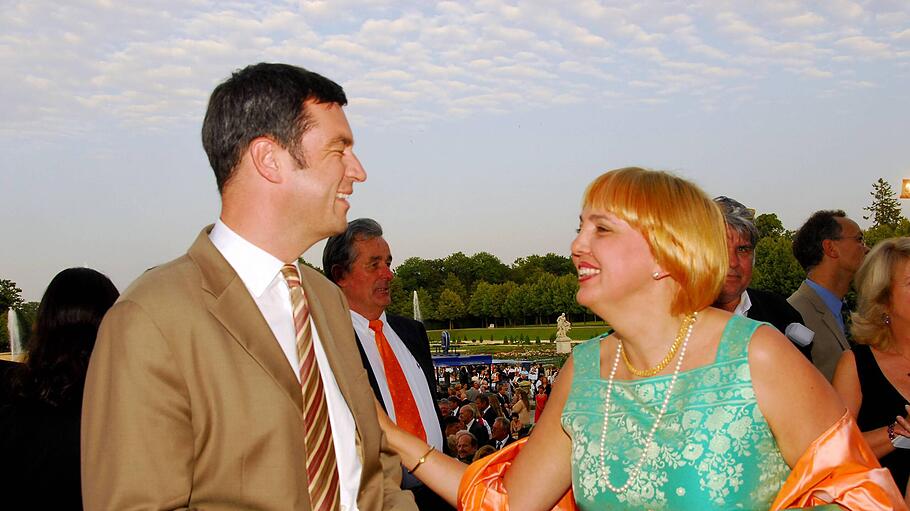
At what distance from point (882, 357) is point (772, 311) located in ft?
2.89

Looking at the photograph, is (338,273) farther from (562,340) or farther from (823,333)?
(562,340)

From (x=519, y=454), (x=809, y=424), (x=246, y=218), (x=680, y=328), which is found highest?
(x=246, y=218)

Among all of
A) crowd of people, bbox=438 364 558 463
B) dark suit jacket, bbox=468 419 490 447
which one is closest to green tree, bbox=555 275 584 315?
crowd of people, bbox=438 364 558 463

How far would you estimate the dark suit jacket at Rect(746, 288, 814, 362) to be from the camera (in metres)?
5.25

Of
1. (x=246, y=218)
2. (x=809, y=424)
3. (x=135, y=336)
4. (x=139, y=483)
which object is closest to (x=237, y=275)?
(x=246, y=218)

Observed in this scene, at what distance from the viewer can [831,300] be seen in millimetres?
6539

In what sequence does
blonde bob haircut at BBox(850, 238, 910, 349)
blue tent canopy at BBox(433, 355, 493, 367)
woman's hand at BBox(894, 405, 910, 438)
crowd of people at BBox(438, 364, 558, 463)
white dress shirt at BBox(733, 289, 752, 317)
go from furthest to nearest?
blue tent canopy at BBox(433, 355, 493, 367)
crowd of people at BBox(438, 364, 558, 463)
white dress shirt at BBox(733, 289, 752, 317)
blonde bob haircut at BBox(850, 238, 910, 349)
woman's hand at BBox(894, 405, 910, 438)

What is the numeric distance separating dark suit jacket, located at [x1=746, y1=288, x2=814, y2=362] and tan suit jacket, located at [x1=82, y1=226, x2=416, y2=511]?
3.86m

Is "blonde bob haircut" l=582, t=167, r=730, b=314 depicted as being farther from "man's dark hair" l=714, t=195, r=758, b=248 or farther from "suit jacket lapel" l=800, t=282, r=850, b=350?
"suit jacket lapel" l=800, t=282, r=850, b=350

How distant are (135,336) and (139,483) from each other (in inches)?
14.8

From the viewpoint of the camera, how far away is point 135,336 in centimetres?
206

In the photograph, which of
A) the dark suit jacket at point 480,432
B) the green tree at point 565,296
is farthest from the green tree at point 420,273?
the dark suit jacket at point 480,432

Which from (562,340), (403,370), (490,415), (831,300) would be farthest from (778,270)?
(403,370)

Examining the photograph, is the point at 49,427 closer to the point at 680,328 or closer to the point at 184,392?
the point at 184,392
